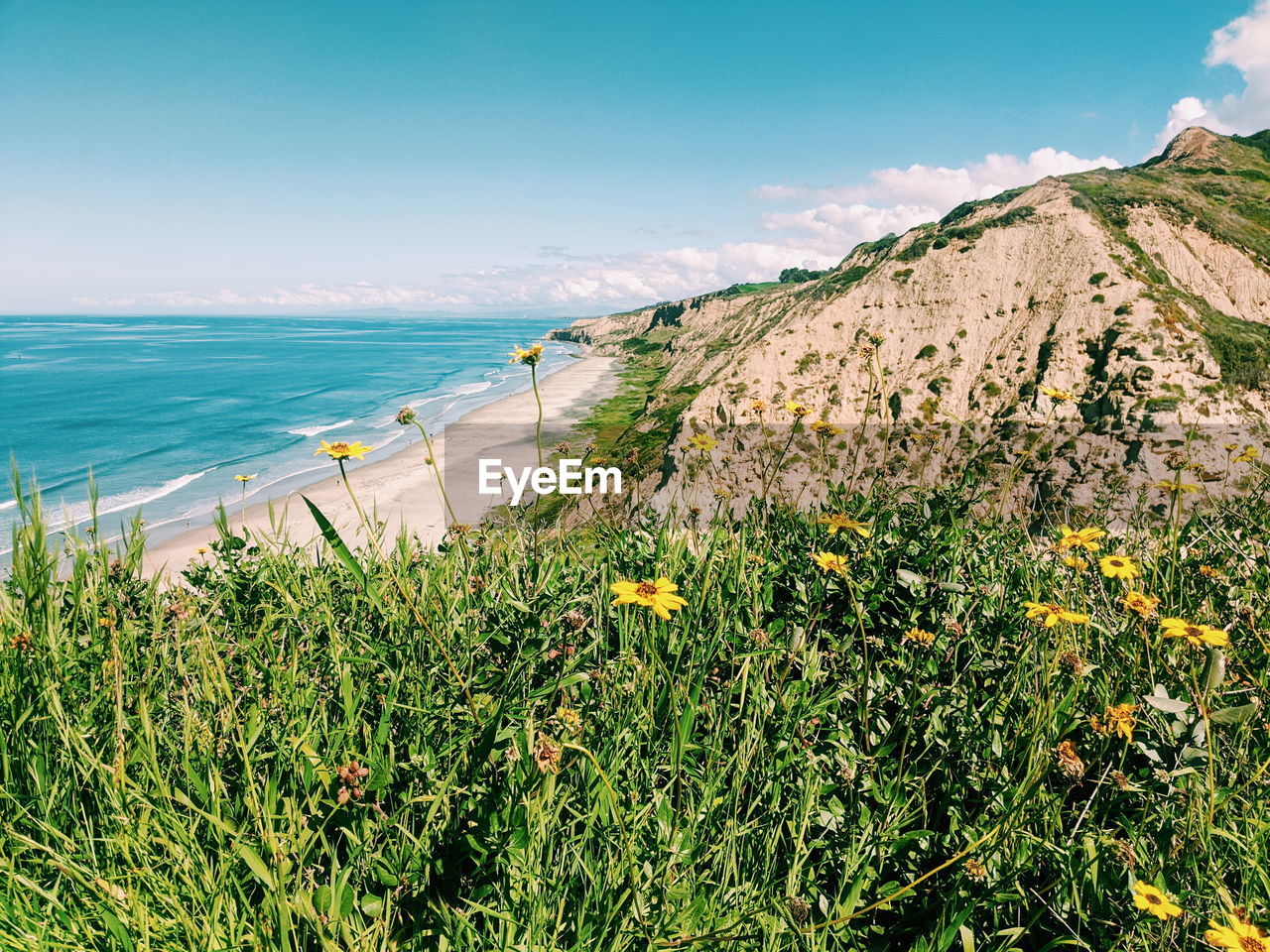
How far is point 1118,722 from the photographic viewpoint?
1.88 m

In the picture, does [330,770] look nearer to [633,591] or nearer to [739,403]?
[633,591]

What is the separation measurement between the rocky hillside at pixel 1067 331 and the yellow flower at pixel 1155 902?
58.0 feet

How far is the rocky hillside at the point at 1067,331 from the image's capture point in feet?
65.5

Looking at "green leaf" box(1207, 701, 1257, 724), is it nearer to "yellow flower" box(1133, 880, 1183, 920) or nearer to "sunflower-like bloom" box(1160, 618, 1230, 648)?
"sunflower-like bloom" box(1160, 618, 1230, 648)

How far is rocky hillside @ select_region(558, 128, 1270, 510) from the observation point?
20.0 metres

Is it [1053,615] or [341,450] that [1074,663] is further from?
[341,450]

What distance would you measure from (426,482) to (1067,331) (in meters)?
28.4

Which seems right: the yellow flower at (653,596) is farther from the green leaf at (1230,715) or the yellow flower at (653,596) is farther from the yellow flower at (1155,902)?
the green leaf at (1230,715)

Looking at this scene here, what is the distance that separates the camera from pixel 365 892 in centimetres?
181

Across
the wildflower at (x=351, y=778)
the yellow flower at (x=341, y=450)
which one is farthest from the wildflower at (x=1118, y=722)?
the yellow flower at (x=341, y=450)

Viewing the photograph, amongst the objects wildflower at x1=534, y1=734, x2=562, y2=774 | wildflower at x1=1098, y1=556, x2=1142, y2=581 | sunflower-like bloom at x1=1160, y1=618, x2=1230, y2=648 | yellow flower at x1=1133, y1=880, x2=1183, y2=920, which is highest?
wildflower at x1=1098, y1=556, x2=1142, y2=581

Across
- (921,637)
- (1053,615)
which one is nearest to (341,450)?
(921,637)

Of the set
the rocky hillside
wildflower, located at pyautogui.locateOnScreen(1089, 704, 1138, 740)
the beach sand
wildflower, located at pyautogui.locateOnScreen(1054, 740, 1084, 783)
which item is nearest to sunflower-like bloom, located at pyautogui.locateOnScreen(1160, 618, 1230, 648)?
wildflower, located at pyautogui.locateOnScreen(1089, 704, 1138, 740)

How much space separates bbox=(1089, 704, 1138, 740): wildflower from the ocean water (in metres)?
4.43
